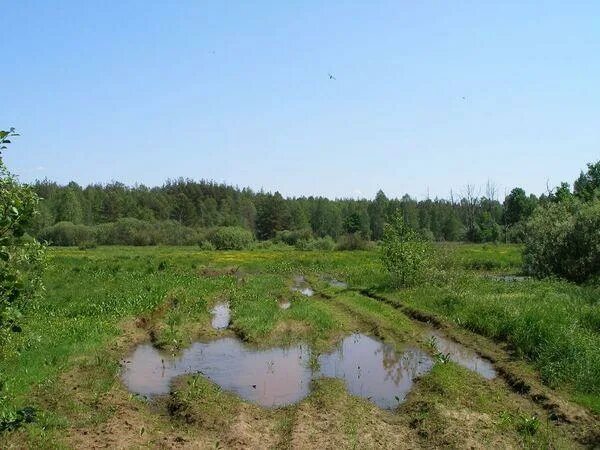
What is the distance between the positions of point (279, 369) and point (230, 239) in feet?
215

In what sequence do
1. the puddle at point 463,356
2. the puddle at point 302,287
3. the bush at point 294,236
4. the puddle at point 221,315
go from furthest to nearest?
1. the bush at point 294,236
2. the puddle at point 302,287
3. the puddle at point 221,315
4. the puddle at point 463,356

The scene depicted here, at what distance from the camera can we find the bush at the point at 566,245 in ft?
99.7

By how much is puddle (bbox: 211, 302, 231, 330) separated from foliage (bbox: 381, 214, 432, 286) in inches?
398

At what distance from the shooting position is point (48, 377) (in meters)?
13.9

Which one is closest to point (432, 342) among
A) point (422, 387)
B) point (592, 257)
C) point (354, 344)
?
point (354, 344)

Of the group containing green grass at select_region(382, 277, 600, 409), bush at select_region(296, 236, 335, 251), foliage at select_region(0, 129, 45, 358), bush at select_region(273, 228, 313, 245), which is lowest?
green grass at select_region(382, 277, 600, 409)

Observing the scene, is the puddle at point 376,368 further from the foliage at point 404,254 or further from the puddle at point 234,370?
the foliage at point 404,254

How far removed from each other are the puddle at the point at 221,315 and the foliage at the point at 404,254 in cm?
1012

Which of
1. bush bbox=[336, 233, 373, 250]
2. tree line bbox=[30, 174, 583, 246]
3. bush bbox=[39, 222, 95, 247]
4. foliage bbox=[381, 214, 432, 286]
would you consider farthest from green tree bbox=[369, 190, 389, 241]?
foliage bbox=[381, 214, 432, 286]

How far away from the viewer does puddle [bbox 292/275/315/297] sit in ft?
112

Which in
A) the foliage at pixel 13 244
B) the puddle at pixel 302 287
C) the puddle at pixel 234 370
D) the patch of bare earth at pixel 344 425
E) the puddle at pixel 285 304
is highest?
the foliage at pixel 13 244

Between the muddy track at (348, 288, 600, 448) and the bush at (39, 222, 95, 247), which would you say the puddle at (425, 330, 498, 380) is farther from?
the bush at (39, 222, 95, 247)

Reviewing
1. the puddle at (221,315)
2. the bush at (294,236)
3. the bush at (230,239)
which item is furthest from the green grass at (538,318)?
the bush at (294,236)

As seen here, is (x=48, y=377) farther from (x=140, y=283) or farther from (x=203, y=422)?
(x=140, y=283)
